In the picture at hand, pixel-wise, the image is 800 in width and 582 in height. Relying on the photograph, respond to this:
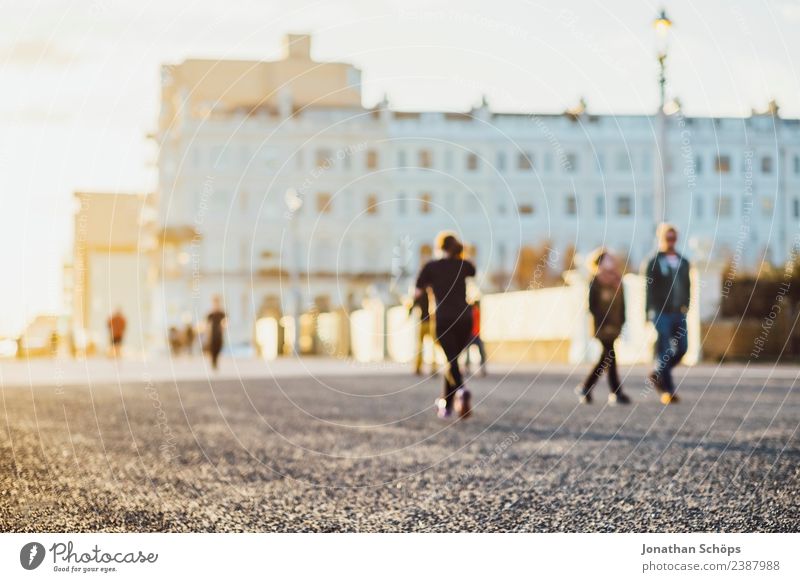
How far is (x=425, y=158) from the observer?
62.4 meters

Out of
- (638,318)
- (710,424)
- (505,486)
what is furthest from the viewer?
(638,318)

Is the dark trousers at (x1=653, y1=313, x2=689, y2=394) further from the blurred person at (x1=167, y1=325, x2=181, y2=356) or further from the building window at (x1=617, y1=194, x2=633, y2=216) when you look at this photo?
the building window at (x1=617, y1=194, x2=633, y2=216)

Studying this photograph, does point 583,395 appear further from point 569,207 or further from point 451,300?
point 569,207

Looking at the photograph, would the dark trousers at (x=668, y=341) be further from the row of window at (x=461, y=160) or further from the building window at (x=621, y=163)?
the building window at (x=621, y=163)

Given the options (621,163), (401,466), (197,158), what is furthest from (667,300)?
(197,158)

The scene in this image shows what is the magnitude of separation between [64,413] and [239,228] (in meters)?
53.6

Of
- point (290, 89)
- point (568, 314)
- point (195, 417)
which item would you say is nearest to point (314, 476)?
point (195, 417)

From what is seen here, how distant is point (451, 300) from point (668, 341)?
2864 mm

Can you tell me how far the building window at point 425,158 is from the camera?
2400 inches

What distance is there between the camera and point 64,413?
35.8 ft

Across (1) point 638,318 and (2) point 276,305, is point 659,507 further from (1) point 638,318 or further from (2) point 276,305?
(2) point 276,305

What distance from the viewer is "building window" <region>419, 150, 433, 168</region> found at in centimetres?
6097

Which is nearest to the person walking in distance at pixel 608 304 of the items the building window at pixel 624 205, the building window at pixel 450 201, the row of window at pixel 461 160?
the row of window at pixel 461 160
